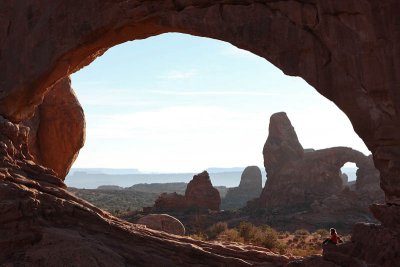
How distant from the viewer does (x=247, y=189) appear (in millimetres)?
91688

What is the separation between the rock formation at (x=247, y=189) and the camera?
8699cm

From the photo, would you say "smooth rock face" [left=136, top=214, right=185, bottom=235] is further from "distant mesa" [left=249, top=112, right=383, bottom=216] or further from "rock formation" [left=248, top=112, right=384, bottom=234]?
"distant mesa" [left=249, top=112, right=383, bottom=216]

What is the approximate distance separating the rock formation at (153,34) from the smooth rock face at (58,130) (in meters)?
9.41

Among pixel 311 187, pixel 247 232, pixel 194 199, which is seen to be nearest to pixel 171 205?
pixel 194 199

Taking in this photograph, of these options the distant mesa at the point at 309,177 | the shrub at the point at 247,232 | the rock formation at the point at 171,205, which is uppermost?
the distant mesa at the point at 309,177

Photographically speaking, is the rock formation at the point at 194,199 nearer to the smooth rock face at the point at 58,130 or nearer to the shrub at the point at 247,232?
the shrub at the point at 247,232

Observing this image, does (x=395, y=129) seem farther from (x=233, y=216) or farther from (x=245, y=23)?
(x=233, y=216)

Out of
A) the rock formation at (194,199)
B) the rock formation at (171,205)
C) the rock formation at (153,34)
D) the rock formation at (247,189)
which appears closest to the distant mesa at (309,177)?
the rock formation at (194,199)

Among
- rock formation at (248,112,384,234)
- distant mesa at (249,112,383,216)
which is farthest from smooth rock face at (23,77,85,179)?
distant mesa at (249,112,383,216)

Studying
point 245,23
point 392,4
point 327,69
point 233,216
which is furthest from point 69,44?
point 233,216

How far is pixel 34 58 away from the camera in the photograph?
14766 millimetres

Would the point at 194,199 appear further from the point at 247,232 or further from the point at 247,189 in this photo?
the point at 247,189

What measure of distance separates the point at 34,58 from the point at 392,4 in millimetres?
10929

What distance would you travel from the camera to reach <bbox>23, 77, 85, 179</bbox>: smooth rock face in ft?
79.7
